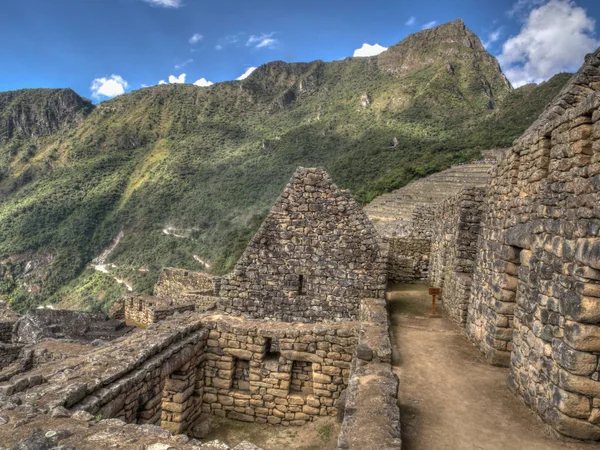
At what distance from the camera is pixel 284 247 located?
275 inches

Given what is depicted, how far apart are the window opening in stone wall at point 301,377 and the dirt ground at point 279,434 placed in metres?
0.46

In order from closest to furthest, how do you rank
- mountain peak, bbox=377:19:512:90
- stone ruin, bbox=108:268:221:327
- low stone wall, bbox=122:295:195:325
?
stone ruin, bbox=108:268:221:327, low stone wall, bbox=122:295:195:325, mountain peak, bbox=377:19:512:90

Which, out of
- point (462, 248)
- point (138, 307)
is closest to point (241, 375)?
point (462, 248)

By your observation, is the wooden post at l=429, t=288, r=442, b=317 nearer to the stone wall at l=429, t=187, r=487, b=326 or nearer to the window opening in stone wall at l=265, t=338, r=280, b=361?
the stone wall at l=429, t=187, r=487, b=326

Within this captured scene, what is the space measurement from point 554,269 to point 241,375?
14.3 ft

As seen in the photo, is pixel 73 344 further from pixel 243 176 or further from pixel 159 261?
pixel 243 176

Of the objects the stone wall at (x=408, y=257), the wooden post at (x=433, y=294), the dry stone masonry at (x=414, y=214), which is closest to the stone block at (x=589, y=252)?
the wooden post at (x=433, y=294)

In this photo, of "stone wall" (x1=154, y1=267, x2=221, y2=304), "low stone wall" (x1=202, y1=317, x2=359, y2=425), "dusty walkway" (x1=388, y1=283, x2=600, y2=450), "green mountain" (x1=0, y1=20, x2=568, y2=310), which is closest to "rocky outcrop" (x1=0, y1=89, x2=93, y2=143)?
"green mountain" (x1=0, y1=20, x2=568, y2=310)

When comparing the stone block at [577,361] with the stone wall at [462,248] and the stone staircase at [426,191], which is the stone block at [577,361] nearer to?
the stone wall at [462,248]

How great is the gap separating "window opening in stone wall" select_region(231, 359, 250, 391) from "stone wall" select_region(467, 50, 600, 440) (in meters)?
3.29

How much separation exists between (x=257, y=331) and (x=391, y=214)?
26.2m

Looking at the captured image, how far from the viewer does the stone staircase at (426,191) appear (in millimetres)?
29875

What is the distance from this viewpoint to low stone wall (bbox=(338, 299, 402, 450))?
2.77m

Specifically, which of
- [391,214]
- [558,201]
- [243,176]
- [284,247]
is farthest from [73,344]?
[243,176]
